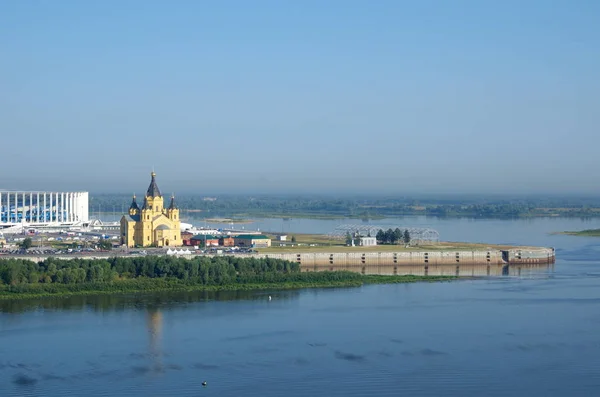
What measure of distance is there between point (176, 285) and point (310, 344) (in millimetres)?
6635

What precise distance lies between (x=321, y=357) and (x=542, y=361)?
3048 mm

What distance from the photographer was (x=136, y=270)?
21953 mm

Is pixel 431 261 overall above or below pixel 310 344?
above

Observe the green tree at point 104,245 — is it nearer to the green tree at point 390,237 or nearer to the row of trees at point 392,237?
the row of trees at point 392,237

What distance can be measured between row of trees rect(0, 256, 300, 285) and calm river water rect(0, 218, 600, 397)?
1.34m

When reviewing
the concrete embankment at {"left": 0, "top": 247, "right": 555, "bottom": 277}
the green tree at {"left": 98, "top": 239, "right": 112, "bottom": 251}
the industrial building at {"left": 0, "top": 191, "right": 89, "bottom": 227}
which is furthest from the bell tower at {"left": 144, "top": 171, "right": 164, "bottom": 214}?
the industrial building at {"left": 0, "top": 191, "right": 89, "bottom": 227}

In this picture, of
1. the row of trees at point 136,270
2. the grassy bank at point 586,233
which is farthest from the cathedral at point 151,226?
the grassy bank at point 586,233

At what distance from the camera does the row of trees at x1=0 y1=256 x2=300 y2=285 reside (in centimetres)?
2064

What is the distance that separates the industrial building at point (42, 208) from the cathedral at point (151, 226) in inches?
565

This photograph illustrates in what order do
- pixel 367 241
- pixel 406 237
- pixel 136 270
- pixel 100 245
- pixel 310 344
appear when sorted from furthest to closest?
pixel 406 237 < pixel 367 241 < pixel 100 245 < pixel 136 270 < pixel 310 344

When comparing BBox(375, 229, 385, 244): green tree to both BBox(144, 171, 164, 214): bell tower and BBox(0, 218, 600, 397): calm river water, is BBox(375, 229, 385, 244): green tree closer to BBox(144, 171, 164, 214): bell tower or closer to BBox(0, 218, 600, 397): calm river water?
BBox(144, 171, 164, 214): bell tower

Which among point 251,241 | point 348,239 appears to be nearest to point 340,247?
point 348,239

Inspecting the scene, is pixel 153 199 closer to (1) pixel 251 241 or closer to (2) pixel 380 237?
(1) pixel 251 241

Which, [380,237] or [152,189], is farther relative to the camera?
[380,237]
